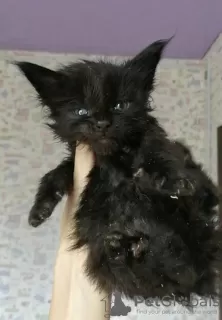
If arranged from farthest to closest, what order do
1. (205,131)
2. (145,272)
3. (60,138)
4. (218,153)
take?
(205,131)
(218,153)
(60,138)
(145,272)

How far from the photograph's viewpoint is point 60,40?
216cm

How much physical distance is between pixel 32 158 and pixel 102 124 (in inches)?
58.8

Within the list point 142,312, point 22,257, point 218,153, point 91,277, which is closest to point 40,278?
point 22,257

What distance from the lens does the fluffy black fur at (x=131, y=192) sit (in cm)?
79

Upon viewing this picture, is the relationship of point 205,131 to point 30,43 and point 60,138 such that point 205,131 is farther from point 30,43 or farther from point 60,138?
point 60,138

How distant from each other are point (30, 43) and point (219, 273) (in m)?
1.69

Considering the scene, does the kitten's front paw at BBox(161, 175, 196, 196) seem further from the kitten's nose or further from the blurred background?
the blurred background

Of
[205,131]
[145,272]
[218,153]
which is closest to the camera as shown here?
[145,272]

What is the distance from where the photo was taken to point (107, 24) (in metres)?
1.99

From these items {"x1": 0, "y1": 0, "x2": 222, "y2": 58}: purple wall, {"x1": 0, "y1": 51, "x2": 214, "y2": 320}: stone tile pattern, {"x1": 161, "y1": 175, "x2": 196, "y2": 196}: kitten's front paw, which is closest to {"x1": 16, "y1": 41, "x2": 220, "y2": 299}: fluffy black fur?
{"x1": 161, "y1": 175, "x2": 196, "y2": 196}: kitten's front paw

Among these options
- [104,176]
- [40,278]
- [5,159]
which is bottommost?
[40,278]

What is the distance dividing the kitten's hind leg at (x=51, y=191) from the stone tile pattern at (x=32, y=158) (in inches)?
44.1

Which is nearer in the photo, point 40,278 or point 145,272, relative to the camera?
point 145,272

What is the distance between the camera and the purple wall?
6.03 feet
